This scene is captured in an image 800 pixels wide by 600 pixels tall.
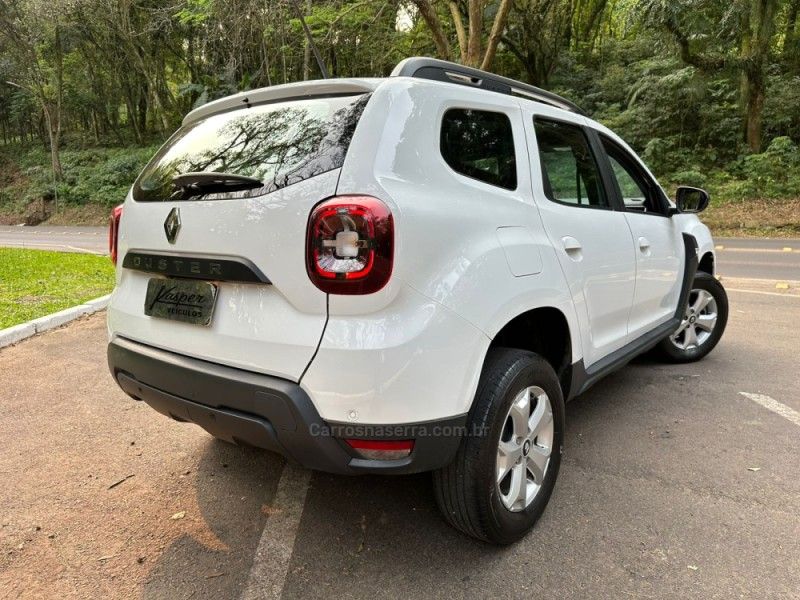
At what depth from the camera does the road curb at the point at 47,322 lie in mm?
4836

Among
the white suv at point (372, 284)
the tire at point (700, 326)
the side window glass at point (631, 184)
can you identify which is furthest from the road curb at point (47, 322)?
the tire at point (700, 326)

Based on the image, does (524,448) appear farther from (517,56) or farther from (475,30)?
(517,56)

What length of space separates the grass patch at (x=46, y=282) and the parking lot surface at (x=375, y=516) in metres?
2.77

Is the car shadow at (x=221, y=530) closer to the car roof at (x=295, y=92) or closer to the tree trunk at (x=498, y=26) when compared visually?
the car roof at (x=295, y=92)

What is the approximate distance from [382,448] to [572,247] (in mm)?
1334

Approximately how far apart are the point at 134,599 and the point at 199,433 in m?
1.35

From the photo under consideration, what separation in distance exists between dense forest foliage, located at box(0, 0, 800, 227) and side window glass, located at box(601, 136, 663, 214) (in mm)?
9220

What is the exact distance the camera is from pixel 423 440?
181cm

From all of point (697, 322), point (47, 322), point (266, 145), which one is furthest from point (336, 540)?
point (47, 322)

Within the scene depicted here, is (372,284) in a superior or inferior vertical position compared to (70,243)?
superior

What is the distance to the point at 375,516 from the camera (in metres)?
2.39

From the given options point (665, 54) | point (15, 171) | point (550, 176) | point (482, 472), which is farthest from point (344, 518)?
point (15, 171)

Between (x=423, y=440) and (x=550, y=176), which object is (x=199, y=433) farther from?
(x=550, y=176)

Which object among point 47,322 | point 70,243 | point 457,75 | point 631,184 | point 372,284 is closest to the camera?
point 372,284
